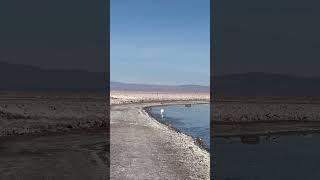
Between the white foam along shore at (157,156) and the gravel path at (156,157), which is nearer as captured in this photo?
the gravel path at (156,157)

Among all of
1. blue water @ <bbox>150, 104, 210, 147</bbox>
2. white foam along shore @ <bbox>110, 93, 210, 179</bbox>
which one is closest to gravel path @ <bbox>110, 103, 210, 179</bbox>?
white foam along shore @ <bbox>110, 93, 210, 179</bbox>

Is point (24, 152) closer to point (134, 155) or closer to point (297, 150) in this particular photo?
point (134, 155)

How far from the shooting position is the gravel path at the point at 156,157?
21.3 meters

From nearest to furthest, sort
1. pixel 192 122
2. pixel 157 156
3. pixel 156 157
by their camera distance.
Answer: pixel 156 157, pixel 157 156, pixel 192 122

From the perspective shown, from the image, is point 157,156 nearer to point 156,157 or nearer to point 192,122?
point 156,157

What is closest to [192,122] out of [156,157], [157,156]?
[157,156]

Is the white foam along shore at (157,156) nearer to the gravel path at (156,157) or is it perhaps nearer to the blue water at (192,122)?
the gravel path at (156,157)

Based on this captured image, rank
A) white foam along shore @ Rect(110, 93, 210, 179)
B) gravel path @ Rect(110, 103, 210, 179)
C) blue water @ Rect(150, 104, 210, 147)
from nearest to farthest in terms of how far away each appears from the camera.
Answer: gravel path @ Rect(110, 103, 210, 179) → white foam along shore @ Rect(110, 93, 210, 179) → blue water @ Rect(150, 104, 210, 147)

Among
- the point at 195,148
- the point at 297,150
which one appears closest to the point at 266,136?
the point at 297,150

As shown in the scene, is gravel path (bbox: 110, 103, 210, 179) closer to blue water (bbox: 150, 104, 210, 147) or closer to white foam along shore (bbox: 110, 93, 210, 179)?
white foam along shore (bbox: 110, 93, 210, 179)

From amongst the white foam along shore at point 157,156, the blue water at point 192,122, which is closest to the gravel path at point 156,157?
the white foam along shore at point 157,156

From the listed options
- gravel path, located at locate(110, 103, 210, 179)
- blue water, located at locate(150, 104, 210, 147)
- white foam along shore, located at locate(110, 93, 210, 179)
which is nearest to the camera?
gravel path, located at locate(110, 103, 210, 179)

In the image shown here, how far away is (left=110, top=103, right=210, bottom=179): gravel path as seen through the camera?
2128cm

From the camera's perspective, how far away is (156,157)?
1009 inches
